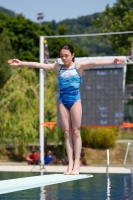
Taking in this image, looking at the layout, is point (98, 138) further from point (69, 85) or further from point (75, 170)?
point (69, 85)

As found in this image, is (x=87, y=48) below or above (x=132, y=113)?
above

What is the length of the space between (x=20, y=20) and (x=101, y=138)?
2712cm

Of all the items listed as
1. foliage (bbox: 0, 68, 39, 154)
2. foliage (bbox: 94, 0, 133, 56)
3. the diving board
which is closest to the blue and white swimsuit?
the diving board

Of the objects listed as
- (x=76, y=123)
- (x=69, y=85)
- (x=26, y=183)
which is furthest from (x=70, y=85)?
(x=26, y=183)

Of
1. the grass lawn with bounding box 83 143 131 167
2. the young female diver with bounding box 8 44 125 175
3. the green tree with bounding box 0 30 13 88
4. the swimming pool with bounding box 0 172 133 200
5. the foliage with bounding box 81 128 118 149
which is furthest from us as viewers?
the green tree with bounding box 0 30 13 88

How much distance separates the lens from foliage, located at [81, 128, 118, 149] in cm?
3027

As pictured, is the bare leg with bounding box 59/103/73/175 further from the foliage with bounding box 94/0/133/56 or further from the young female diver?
the foliage with bounding box 94/0/133/56

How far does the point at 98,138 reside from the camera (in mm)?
30484

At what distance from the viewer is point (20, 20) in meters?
55.7

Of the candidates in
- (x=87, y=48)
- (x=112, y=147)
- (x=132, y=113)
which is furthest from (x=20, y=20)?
(x=87, y=48)

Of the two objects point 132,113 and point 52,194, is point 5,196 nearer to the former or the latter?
point 52,194

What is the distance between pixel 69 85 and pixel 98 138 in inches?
883

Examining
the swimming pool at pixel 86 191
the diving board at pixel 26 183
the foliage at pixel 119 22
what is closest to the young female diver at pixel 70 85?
the diving board at pixel 26 183

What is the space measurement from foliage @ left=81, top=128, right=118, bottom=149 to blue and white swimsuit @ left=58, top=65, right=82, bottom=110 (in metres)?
→ 21.8
